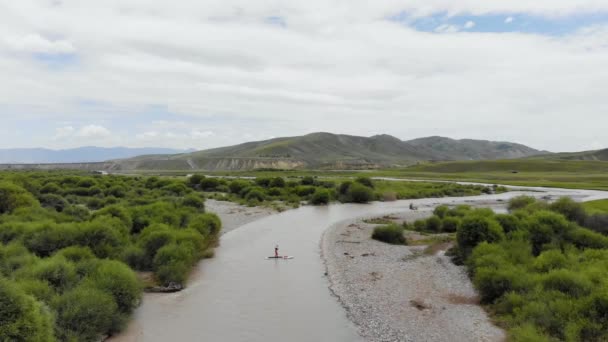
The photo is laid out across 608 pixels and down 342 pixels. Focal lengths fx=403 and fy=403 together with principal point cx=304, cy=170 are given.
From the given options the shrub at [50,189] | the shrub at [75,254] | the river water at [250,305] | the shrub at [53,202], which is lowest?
the river water at [250,305]

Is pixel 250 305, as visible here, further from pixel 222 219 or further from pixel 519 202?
pixel 519 202

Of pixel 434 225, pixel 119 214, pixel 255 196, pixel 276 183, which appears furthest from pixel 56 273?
pixel 276 183

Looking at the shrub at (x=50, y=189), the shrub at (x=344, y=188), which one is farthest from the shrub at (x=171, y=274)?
the shrub at (x=344, y=188)

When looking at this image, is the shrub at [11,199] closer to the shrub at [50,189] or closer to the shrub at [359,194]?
the shrub at [50,189]

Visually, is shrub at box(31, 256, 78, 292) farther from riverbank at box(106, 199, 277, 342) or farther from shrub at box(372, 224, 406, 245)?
shrub at box(372, 224, 406, 245)

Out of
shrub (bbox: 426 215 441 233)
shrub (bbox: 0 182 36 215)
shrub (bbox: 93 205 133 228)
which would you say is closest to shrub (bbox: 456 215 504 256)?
shrub (bbox: 426 215 441 233)

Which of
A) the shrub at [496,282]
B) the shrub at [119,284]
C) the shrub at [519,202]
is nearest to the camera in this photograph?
the shrub at [119,284]

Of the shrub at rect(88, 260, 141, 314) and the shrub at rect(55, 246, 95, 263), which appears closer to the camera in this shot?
the shrub at rect(88, 260, 141, 314)

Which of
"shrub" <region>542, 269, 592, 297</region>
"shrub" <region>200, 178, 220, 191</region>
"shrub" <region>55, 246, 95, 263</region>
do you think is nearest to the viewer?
"shrub" <region>542, 269, 592, 297</region>
